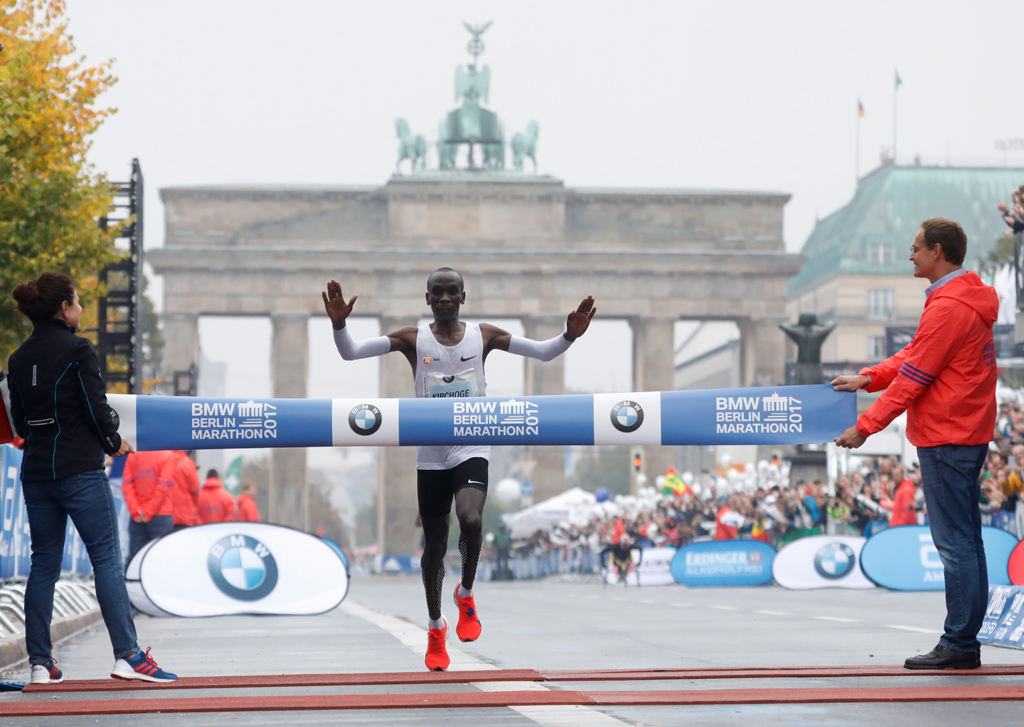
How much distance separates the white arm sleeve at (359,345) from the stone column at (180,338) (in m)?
69.5

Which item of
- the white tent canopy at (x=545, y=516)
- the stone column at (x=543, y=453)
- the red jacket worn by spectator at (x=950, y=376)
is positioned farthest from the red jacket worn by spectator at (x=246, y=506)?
the stone column at (x=543, y=453)

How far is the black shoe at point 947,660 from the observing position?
738 cm

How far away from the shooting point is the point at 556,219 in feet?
253

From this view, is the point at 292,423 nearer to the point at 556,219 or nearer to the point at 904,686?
the point at 904,686

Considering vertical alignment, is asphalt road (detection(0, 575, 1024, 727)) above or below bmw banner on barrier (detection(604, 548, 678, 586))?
above

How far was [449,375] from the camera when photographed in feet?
27.5

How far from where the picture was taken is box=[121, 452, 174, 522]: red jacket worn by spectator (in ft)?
51.6

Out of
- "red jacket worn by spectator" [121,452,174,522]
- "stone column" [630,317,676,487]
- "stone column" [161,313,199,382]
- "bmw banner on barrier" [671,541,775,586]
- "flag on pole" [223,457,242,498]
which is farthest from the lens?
"stone column" [630,317,676,487]

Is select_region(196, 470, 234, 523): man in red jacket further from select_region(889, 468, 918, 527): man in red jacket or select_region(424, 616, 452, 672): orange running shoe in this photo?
select_region(424, 616, 452, 672): orange running shoe

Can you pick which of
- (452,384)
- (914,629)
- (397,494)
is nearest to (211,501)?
(914,629)

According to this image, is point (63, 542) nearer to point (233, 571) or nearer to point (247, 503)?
point (233, 571)

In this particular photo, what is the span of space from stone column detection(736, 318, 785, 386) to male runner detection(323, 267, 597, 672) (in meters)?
69.9

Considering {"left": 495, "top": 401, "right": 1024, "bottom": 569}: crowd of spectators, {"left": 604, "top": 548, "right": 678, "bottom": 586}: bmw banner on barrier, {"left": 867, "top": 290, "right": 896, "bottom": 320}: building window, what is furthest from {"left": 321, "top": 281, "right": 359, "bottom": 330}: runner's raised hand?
{"left": 867, "top": 290, "right": 896, "bottom": 320}: building window

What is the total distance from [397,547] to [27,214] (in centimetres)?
5499
